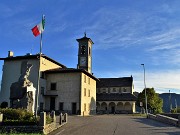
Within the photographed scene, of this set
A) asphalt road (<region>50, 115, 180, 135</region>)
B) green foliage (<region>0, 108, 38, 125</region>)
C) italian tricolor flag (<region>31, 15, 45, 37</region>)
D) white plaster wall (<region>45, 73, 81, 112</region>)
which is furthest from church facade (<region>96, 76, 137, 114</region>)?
green foliage (<region>0, 108, 38, 125</region>)

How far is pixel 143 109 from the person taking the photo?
248 feet

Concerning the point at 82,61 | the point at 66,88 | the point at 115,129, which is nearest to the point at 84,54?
→ the point at 82,61

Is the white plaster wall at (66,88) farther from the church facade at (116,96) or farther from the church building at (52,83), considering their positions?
the church facade at (116,96)

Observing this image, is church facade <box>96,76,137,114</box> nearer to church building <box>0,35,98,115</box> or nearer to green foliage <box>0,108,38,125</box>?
church building <box>0,35,98,115</box>

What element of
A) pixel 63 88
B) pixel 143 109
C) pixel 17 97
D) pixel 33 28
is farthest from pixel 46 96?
pixel 143 109

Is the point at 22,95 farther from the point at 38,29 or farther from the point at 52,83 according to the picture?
the point at 52,83

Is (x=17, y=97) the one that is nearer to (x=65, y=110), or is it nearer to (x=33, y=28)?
(x=33, y=28)

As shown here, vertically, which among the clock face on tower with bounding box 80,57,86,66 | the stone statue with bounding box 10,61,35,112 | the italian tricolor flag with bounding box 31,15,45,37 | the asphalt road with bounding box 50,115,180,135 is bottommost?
Result: the asphalt road with bounding box 50,115,180,135

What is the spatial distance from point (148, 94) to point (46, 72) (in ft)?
139

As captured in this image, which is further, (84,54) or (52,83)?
(84,54)

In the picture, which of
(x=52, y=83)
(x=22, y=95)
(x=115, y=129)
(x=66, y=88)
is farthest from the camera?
(x=52, y=83)

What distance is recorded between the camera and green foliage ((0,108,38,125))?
19191 mm

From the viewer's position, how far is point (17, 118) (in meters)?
20.9

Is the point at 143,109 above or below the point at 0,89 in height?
below
